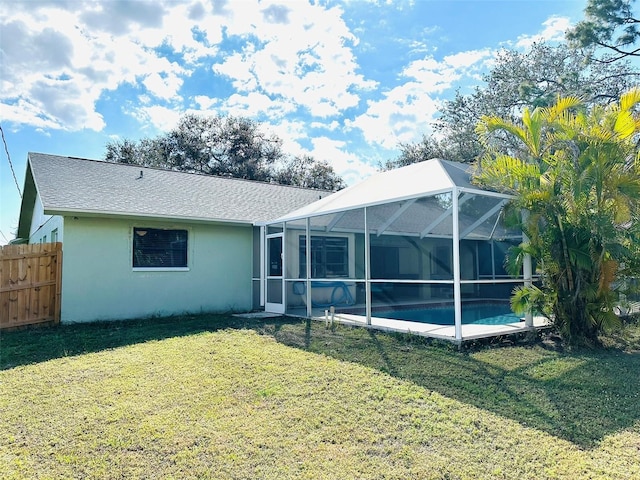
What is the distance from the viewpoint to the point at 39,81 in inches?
542

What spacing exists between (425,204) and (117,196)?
7417 mm

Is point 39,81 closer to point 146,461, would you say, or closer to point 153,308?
point 153,308

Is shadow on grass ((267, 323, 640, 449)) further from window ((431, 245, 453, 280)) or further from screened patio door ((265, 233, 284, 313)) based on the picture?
screened patio door ((265, 233, 284, 313))

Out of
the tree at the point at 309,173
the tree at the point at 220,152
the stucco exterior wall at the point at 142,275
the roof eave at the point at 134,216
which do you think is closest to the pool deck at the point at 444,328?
the stucco exterior wall at the point at 142,275

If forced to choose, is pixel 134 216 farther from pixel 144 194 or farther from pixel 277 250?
pixel 277 250

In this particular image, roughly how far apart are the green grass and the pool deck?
0.24m

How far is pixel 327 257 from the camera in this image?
1102cm

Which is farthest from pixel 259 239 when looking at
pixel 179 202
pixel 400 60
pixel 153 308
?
pixel 400 60

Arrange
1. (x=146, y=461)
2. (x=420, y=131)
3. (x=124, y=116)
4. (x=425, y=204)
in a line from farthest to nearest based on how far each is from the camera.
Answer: (x=420, y=131) → (x=124, y=116) → (x=425, y=204) → (x=146, y=461)

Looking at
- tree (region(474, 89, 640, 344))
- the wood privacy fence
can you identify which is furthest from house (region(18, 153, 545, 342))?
tree (region(474, 89, 640, 344))

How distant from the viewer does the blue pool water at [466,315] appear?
8.10 m

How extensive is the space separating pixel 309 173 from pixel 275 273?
2217 cm

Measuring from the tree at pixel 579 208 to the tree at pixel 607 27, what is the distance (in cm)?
868

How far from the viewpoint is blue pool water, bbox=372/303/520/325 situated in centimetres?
810
